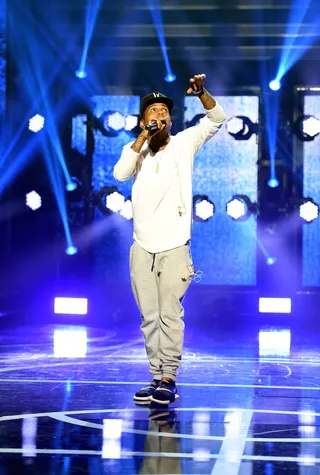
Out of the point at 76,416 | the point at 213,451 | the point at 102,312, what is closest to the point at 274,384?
the point at 76,416

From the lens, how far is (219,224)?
1009 centimetres

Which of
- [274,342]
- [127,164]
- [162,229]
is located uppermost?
[127,164]

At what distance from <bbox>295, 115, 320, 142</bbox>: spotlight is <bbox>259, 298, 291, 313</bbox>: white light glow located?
167 centimetres

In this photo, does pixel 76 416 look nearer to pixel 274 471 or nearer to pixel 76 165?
pixel 274 471

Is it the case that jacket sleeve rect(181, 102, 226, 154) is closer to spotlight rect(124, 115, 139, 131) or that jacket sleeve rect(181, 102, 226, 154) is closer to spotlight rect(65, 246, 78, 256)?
spotlight rect(124, 115, 139, 131)

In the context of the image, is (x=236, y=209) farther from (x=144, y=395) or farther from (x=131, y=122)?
(x=144, y=395)

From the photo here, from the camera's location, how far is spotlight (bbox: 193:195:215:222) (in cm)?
972

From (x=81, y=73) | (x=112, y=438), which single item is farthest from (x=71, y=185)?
(x=112, y=438)

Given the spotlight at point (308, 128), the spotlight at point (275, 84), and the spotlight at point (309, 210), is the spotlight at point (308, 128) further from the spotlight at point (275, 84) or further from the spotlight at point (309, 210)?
the spotlight at point (309, 210)

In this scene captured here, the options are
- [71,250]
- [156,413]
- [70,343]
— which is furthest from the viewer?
[71,250]

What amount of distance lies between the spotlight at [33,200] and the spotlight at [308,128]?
2809 mm

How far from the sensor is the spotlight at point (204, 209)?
972 cm

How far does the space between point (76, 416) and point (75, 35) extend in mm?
6557

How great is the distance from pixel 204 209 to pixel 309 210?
1092 millimetres
